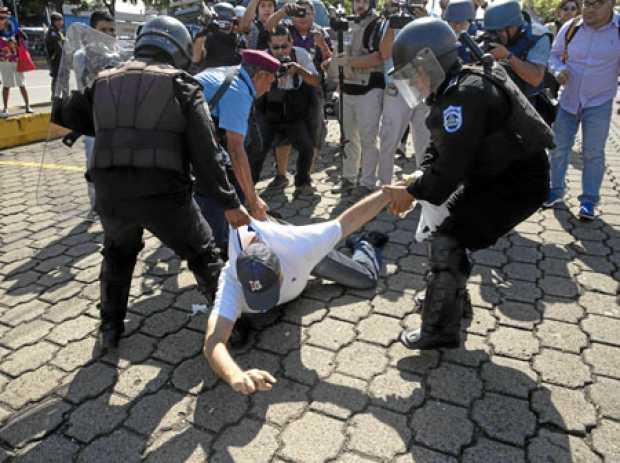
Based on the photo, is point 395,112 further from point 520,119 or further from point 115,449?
point 115,449

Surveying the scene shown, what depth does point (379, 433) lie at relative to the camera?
6.91 ft

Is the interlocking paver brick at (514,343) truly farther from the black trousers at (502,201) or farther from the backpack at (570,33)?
the backpack at (570,33)

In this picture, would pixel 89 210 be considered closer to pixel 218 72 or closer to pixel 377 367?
pixel 218 72

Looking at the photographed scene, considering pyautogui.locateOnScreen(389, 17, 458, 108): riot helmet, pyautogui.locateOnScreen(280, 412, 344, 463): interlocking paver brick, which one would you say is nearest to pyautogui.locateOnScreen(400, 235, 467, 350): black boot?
pyautogui.locateOnScreen(280, 412, 344, 463): interlocking paver brick

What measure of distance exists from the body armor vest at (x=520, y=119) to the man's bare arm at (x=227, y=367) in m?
1.50

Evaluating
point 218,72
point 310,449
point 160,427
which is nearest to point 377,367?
point 310,449

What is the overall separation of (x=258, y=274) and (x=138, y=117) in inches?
35.5

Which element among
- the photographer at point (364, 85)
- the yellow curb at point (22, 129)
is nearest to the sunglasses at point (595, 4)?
the photographer at point (364, 85)

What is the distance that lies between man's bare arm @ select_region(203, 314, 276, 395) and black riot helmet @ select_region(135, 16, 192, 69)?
1294mm

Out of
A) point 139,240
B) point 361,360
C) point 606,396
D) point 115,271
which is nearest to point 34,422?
point 115,271

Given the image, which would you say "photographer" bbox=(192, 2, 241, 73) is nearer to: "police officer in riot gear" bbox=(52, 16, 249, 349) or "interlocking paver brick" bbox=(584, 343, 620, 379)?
"police officer in riot gear" bbox=(52, 16, 249, 349)

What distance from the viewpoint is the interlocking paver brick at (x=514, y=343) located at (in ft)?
8.50

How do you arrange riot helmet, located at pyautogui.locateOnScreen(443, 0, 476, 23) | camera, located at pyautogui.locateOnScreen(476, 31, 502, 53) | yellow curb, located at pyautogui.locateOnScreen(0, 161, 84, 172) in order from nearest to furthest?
camera, located at pyautogui.locateOnScreen(476, 31, 502, 53) < riot helmet, located at pyautogui.locateOnScreen(443, 0, 476, 23) < yellow curb, located at pyautogui.locateOnScreen(0, 161, 84, 172)

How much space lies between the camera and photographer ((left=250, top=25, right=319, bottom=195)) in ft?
14.4
